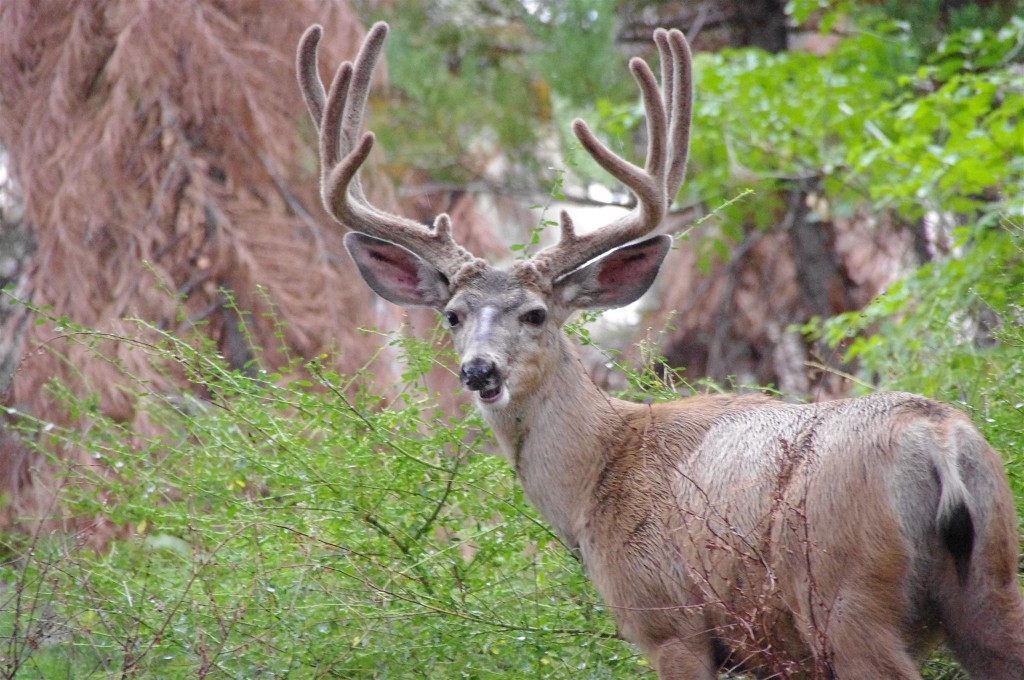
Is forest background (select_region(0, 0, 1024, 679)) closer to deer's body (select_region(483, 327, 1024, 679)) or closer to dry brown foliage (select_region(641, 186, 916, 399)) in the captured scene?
dry brown foliage (select_region(641, 186, 916, 399))

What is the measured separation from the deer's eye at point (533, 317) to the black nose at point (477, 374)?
395 millimetres

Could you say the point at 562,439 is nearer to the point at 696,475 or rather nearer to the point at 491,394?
the point at 491,394

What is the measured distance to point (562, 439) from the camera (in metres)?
5.80

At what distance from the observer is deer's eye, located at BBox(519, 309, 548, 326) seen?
5.92 meters

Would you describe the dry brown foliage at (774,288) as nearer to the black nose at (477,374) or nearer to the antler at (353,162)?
the antler at (353,162)

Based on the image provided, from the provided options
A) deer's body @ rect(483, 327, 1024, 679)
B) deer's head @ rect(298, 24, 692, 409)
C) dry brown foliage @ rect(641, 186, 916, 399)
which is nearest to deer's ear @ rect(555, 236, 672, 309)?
deer's head @ rect(298, 24, 692, 409)

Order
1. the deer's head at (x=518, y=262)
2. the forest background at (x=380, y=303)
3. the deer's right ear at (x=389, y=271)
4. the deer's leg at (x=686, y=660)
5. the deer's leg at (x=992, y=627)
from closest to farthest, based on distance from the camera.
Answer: the deer's leg at (x=992, y=627) → the deer's leg at (x=686, y=660) → the forest background at (x=380, y=303) → the deer's head at (x=518, y=262) → the deer's right ear at (x=389, y=271)

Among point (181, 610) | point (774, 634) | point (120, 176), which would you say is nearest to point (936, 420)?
point (774, 634)

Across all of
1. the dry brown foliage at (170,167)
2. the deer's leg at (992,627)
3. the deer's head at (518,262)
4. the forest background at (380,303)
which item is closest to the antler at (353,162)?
the deer's head at (518,262)

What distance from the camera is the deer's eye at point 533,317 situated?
19.4 ft

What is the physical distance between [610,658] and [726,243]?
10.4 m

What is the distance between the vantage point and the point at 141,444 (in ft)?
27.1

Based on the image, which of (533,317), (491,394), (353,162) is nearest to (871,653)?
(491,394)

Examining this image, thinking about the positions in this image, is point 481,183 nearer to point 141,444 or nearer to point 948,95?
point 948,95
